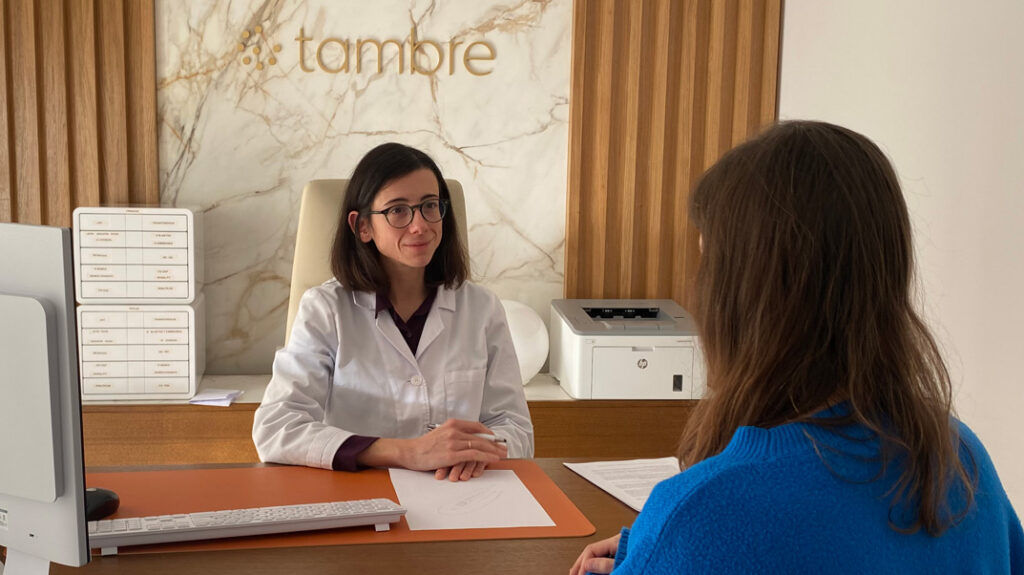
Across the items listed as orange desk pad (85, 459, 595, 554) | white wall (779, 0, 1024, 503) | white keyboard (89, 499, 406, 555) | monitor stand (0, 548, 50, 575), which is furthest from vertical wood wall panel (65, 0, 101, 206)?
white wall (779, 0, 1024, 503)

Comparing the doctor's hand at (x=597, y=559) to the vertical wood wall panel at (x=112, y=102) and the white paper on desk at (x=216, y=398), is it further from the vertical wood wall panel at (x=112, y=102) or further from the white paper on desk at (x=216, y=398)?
the vertical wood wall panel at (x=112, y=102)

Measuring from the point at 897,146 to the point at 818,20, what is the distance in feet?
2.33

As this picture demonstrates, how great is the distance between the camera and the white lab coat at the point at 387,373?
1.96 meters

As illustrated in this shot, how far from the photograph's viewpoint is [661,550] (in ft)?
2.38

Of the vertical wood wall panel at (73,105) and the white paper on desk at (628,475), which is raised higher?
the vertical wood wall panel at (73,105)

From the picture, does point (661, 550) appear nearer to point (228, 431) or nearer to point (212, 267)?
point (228, 431)

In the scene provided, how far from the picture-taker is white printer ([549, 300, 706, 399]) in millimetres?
3059

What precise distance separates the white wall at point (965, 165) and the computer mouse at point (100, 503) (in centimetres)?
159

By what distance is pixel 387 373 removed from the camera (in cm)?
200

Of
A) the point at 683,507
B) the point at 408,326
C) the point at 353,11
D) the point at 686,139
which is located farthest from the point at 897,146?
the point at 683,507

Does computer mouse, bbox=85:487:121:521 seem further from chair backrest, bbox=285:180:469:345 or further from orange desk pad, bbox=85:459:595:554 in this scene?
chair backrest, bbox=285:180:469:345

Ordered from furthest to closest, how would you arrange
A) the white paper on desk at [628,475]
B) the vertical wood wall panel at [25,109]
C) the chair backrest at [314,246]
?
the vertical wood wall panel at [25,109], the chair backrest at [314,246], the white paper on desk at [628,475]

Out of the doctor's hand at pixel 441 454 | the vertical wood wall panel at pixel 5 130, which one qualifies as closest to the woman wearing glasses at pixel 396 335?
the doctor's hand at pixel 441 454

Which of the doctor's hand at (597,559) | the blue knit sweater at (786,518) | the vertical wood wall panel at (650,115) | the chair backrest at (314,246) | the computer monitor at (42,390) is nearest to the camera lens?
the blue knit sweater at (786,518)
